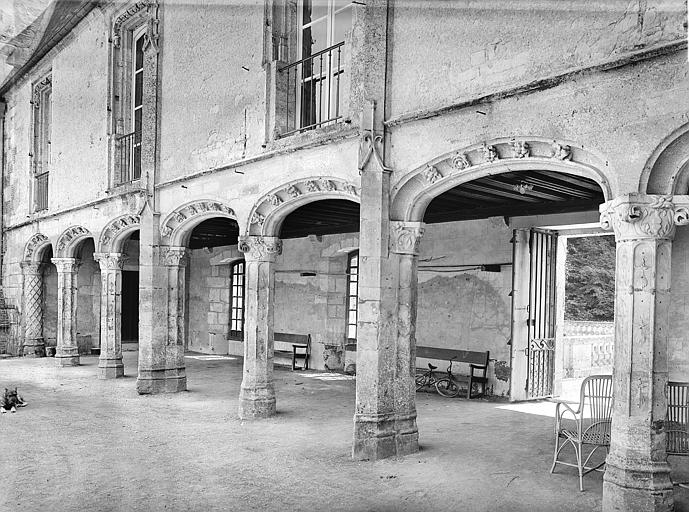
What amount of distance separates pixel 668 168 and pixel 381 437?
3.16 metres

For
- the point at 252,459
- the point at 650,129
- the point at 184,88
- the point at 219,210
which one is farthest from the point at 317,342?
the point at 650,129

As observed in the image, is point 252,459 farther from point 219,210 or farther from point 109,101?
point 109,101

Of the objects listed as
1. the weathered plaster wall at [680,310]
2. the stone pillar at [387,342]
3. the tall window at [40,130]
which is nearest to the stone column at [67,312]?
the tall window at [40,130]

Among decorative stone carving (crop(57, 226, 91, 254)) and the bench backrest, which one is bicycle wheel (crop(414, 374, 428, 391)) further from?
decorative stone carving (crop(57, 226, 91, 254))

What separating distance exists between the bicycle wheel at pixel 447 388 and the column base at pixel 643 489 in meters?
5.02

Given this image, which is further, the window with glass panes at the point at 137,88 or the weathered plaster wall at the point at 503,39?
the window with glass panes at the point at 137,88

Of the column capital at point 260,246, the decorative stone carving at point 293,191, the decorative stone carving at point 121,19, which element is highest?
the decorative stone carving at point 121,19

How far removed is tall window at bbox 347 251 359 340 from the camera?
11352 millimetres

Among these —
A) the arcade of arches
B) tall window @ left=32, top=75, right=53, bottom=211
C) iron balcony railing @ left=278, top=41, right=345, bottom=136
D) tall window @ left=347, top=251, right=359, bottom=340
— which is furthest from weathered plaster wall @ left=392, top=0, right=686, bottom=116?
tall window @ left=32, top=75, right=53, bottom=211

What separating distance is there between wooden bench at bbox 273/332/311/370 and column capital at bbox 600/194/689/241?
8348 mm

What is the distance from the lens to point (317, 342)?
11750 millimetres

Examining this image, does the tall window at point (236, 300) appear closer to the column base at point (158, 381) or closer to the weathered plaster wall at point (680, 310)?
the column base at point (158, 381)

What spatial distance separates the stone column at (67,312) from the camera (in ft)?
39.8

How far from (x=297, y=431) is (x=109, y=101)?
7.08m
